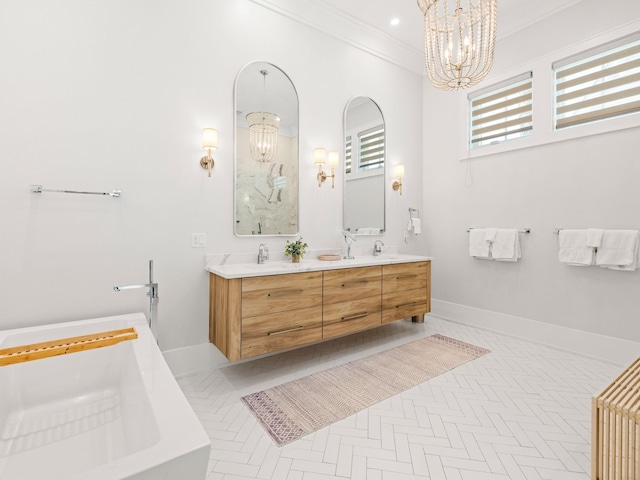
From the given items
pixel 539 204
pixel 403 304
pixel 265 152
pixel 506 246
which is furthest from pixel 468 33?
pixel 403 304

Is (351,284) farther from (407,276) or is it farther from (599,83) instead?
(599,83)

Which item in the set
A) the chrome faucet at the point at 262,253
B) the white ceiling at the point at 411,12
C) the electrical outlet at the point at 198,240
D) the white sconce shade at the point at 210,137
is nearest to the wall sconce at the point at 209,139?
the white sconce shade at the point at 210,137

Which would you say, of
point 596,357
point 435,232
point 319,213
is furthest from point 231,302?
point 596,357

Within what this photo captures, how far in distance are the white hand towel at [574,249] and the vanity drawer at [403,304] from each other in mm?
1293

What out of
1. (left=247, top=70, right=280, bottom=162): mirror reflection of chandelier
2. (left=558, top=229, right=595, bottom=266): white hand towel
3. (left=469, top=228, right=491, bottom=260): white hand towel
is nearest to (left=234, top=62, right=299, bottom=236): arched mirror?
(left=247, top=70, right=280, bottom=162): mirror reflection of chandelier

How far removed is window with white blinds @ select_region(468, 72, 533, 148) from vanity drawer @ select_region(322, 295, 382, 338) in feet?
7.43

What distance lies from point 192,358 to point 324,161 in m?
2.09

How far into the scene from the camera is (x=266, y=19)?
2.81 meters

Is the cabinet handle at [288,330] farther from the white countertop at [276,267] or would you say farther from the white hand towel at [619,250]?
the white hand towel at [619,250]

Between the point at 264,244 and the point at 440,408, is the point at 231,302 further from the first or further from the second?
the point at 440,408

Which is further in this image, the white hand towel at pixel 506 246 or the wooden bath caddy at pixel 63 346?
the white hand towel at pixel 506 246

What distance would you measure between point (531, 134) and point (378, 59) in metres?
1.85

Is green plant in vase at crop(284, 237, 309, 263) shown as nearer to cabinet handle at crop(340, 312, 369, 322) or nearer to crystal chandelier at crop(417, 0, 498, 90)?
cabinet handle at crop(340, 312, 369, 322)

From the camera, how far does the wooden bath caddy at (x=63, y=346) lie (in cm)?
154
